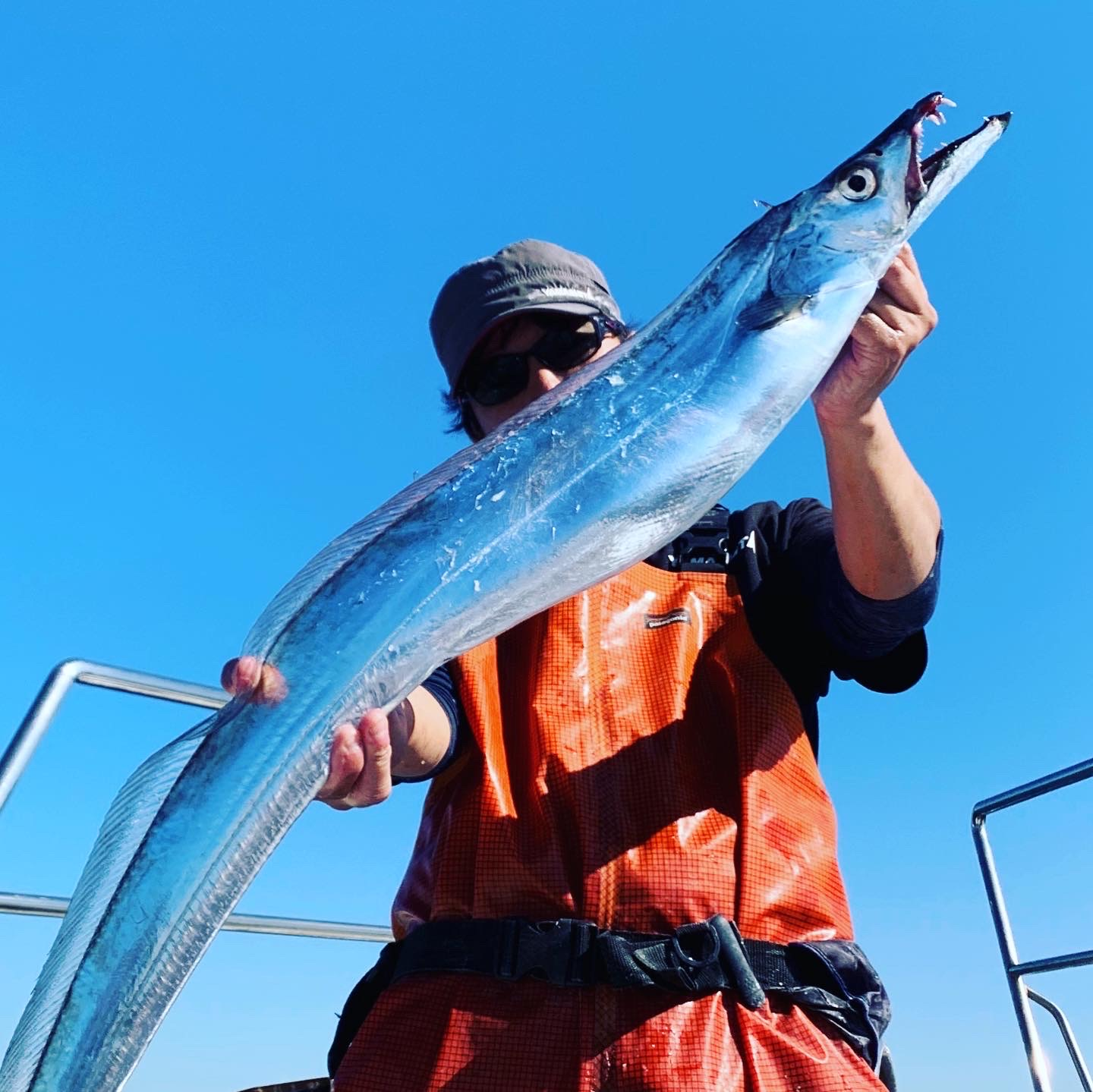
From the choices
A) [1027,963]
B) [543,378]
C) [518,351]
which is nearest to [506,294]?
[518,351]

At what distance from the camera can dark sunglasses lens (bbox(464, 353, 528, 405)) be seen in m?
3.30

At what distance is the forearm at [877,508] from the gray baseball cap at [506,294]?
1.22 metres

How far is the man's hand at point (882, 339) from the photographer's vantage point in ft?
7.54

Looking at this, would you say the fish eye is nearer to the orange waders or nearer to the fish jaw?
the fish jaw

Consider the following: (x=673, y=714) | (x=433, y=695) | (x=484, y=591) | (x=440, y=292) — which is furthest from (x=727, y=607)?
(x=440, y=292)

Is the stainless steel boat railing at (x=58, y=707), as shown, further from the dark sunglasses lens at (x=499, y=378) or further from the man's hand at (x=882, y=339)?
the man's hand at (x=882, y=339)

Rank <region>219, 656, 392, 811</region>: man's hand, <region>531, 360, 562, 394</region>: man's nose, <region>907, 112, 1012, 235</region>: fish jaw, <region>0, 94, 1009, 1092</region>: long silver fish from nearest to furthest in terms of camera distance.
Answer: <region>0, 94, 1009, 1092</region>: long silver fish, <region>219, 656, 392, 811</region>: man's hand, <region>907, 112, 1012, 235</region>: fish jaw, <region>531, 360, 562, 394</region>: man's nose

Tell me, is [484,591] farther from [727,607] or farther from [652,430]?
[727,607]

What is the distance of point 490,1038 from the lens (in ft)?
7.24

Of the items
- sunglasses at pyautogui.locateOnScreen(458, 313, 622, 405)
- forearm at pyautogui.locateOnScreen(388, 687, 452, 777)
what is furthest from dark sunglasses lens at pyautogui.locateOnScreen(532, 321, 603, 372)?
forearm at pyautogui.locateOnScreen(388, 687, 452, 777)

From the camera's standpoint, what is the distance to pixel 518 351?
334cm

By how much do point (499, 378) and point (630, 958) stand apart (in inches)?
75.2

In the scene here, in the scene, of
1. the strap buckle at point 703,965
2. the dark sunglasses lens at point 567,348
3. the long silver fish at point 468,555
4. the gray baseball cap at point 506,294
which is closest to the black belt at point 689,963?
the strap buckle at point 703,965

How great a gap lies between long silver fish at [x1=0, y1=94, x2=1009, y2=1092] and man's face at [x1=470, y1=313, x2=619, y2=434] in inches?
39.4
